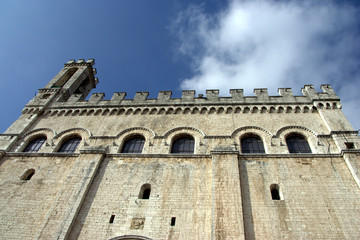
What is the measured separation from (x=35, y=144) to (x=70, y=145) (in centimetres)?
212

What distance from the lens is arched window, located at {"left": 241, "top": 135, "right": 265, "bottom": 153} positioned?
11.9 meters

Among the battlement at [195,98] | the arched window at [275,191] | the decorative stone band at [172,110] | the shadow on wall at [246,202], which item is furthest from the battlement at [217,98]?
the arched window at [275,191]

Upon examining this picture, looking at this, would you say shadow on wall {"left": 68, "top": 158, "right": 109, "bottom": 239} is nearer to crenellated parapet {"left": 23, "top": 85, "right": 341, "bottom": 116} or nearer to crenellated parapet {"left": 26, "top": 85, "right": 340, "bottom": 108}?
crenellated parapet {"left": 23, "top": 85, "right": 341, "bottom": 116}

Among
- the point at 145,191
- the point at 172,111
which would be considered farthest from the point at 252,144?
the point at 145,191

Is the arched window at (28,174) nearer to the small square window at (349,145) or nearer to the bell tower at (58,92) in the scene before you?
the bell tower at (58,92)

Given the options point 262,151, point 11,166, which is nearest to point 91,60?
point 11,166

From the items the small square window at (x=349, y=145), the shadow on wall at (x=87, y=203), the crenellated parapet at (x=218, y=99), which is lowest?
the shadow on wall at (x=87, y=203)

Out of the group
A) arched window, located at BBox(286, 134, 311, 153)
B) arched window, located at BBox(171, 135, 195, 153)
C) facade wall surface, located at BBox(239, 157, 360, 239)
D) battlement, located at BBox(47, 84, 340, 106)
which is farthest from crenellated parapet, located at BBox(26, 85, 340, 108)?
facade wall surface, located at BBox(239, 157, 360, 239)

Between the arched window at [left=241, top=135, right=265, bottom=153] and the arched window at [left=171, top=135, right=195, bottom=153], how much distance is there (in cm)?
251

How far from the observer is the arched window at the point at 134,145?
1245cm

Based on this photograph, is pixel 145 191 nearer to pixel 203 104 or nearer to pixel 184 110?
pixel 184 110

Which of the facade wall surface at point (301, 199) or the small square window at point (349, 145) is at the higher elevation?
the small square window at point (349, 145)

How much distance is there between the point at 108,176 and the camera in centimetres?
1098

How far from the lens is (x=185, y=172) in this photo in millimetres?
10734
